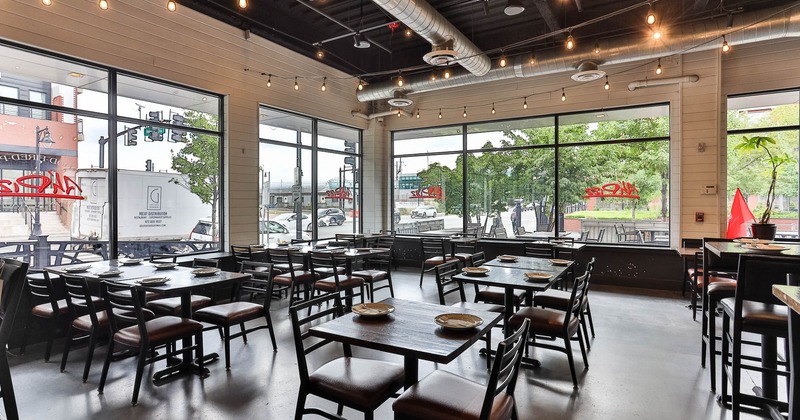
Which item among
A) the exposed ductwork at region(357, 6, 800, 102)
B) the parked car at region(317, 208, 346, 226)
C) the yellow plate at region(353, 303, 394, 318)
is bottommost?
the yellow plate at region(353, 303, 394, 318)

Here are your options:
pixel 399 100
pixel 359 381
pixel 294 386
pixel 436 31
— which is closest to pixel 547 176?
pixel 399 100

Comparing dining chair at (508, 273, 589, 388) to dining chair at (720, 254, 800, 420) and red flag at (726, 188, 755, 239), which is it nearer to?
dining chair at (720, 254, 800, 420)

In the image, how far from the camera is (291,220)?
7590 mm

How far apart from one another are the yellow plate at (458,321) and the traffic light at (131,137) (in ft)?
16.1

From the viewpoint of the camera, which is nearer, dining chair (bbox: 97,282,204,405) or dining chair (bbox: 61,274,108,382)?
dining chair (bbox: 97,282,204,405)

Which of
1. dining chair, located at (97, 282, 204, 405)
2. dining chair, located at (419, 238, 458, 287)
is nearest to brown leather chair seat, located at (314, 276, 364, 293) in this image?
dining chair, located at (419, 238, 458, 287)

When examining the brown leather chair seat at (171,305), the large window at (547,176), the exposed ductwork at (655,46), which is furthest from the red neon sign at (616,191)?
the brown leather chair seat at (171,305)

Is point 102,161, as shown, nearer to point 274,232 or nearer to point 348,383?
point 274,232

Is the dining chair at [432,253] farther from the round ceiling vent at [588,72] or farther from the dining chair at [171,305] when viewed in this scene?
the round ceiling vent at [588,72]

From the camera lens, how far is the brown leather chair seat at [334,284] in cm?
496

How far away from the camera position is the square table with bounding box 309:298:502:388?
1.91 metres

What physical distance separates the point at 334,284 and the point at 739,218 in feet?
19.9

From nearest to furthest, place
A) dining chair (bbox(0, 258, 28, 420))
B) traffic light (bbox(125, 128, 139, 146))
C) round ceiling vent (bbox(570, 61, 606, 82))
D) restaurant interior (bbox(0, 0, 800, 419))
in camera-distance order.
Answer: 1. dining chair (bbox(0, 258, 28, 420))
2. restaurant interior (bbox(0, 0, 800, 419))
3. traffic light (bbox(125, 128, 139, 146))
4. round ceiling vent (bbox(570, 61, 606, 82))

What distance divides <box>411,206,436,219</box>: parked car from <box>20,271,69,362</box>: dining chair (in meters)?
6.39
